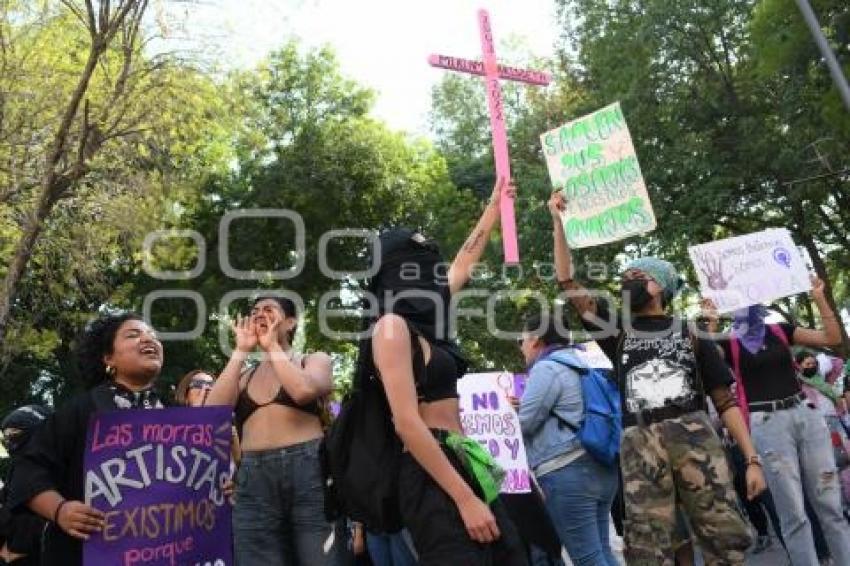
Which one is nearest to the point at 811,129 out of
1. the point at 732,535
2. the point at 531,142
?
the point at 531,142

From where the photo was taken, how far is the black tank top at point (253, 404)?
4531 mm

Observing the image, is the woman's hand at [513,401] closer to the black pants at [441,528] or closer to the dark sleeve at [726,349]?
the dark sleeve at [726,349]

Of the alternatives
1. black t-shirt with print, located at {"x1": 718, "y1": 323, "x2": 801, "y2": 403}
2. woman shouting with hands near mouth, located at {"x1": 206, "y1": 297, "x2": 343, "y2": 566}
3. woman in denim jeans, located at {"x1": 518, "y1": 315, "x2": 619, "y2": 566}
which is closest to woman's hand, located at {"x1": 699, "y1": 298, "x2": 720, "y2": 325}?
black t-shirt with print, located at {"x1": 718, "y1": 323, "x2": 801, "y2": 403}

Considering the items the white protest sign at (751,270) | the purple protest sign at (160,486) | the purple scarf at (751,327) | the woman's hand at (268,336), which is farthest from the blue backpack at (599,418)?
the purple protest sign at (160,486)

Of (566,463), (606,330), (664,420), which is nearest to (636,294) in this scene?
(606,330)

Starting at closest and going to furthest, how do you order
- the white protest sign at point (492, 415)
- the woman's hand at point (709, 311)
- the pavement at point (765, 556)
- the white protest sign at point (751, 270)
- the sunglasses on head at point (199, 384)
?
the woman's hand at point (709, 311), the white protest sign at point (751, 270), the sunglasses on head at point (199, 384), the white protest sign at point (492, 415), the pavement at point (765, 556)

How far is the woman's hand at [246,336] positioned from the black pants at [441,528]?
1599 mm

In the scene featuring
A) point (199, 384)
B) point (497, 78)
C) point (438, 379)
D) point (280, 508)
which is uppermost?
point (497, 78)

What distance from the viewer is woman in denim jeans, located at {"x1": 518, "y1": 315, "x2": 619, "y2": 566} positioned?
205 inches

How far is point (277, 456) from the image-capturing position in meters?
4.45

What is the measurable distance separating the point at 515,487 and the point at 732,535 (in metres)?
2.11

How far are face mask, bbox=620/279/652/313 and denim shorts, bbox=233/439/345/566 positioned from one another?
1658mm

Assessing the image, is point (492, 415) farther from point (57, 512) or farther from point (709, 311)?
point (57, 512)

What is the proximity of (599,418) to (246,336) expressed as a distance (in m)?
2.12
